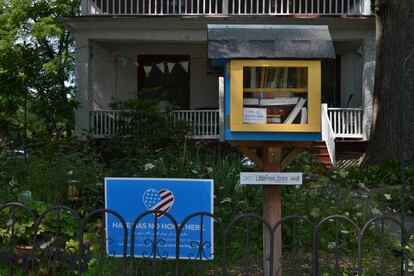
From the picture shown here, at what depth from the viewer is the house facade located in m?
13.8

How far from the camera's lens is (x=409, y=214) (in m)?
7.40

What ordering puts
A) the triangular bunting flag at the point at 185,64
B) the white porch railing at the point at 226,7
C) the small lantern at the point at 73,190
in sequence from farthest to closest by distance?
the triangular bunting flag at the point at 185,64 < the white porch railing at the point at 226,7 < the small lantern at the point at 73,190

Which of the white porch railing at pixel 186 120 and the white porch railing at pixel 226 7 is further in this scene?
the white porch railing at pixel 226 7

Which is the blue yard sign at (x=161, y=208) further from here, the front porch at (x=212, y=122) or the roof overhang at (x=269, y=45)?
the front porch at (x=212, y=122)

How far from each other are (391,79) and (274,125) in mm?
7743

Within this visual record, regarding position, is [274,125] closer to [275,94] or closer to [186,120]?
[275,94]

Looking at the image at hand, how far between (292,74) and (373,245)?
86.2 inches

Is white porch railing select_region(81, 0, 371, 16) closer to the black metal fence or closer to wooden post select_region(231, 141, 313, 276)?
the black metal fence

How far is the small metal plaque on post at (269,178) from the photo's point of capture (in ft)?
13.9

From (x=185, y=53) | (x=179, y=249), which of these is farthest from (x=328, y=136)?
(x=179, y=249)

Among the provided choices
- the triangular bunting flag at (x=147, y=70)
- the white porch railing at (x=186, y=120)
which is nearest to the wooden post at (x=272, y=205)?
the white porch railing at (x=186, y=120)

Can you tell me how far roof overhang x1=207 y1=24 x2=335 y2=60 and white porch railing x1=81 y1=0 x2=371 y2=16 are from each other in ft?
33.5

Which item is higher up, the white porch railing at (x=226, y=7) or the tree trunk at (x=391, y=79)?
the white porch railing at (x=226, y=7)

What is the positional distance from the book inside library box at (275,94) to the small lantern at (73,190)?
239cm
